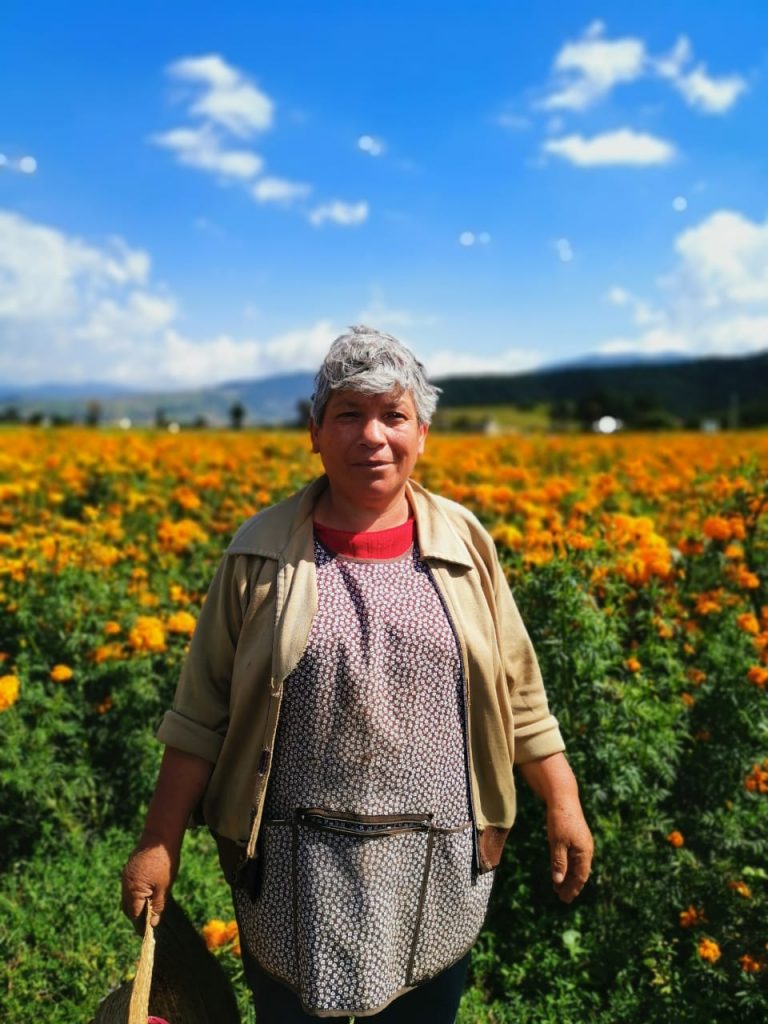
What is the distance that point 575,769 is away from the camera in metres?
2.71

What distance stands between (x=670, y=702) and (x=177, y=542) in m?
2.34

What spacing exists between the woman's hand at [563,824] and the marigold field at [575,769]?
0.89m

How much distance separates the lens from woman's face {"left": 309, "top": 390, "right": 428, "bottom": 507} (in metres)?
1.56

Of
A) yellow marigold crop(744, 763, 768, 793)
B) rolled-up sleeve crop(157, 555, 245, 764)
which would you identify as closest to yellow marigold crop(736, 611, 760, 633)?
yellow marigold crop(744, 763, 768, 793)

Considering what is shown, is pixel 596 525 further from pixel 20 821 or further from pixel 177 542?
pixel 20 821

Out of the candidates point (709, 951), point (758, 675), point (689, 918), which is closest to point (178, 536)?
point (758, 675)

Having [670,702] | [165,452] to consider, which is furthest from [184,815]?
[165,452]

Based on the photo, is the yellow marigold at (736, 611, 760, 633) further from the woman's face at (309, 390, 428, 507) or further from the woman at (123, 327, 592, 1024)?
the woman's face at (309, 390, 428, 507)

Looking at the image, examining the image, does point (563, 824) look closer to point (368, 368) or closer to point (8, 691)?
point (368, 368)

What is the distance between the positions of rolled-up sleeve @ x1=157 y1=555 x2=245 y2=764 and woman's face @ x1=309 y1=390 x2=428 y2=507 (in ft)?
0.83

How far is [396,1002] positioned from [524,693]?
2.08ft

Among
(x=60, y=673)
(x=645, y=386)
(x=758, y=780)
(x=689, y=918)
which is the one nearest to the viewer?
(x=689, y=918)

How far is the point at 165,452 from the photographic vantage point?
7906 mm

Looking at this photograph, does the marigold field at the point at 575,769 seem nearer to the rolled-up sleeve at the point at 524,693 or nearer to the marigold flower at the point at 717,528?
the marigold flower at the point at 717,528
